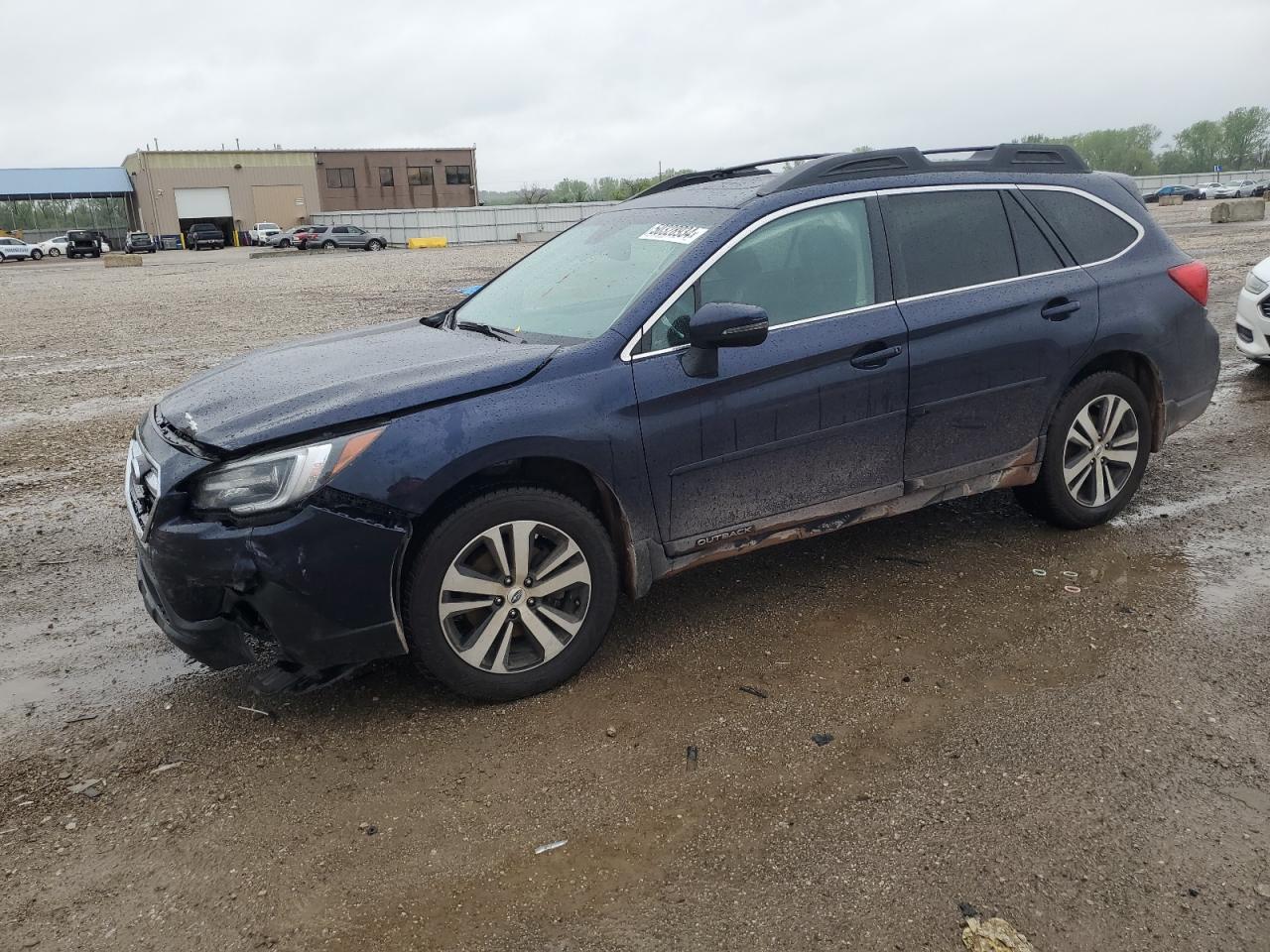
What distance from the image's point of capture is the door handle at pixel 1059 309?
4.55m

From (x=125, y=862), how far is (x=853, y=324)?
125 inches

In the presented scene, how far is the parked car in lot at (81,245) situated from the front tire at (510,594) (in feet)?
202

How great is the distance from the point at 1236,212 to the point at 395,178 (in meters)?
73.2

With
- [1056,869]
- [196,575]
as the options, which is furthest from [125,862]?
[1056,869]

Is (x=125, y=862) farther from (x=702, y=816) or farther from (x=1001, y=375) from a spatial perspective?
(x=1001, y=375)

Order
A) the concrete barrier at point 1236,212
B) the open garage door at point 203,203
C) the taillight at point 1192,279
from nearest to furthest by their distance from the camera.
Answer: the taillight at point 1192,279 → the concrete barrier at point 1236,212 → the open garage door at point 203,203

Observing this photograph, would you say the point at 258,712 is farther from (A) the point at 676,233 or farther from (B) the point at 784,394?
(A) the point at 676,233

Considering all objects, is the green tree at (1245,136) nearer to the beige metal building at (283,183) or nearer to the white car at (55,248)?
the beige metal building at (283,183)

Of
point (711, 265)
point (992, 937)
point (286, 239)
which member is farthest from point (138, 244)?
point (992, 937)

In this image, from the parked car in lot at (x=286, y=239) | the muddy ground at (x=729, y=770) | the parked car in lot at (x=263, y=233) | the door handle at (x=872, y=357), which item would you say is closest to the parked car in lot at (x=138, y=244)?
the parked car in lot at (x=263, y=233)

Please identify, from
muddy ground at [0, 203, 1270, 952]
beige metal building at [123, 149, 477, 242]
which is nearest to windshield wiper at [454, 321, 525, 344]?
muddy ground at [0, 203, 1270, 952]

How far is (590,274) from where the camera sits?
4320 mm

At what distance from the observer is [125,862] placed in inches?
110

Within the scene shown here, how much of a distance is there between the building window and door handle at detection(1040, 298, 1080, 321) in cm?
9048
